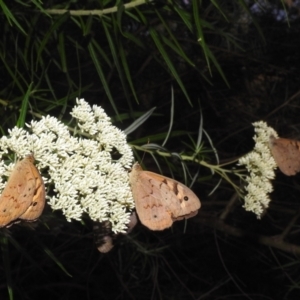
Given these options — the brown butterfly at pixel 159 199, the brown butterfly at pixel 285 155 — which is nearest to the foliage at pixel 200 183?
the brown butterfly at pixel 285 155

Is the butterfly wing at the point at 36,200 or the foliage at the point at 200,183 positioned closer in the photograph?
the butterfly wing at the point at 36,200

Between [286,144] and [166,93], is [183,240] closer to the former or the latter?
[166,93]

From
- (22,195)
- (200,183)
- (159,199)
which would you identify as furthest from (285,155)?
(200,183)

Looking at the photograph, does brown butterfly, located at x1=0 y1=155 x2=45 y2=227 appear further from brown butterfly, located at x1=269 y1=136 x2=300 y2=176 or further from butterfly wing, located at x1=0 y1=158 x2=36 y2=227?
brown butterfly, located at x1=269 y1=136 x2=300 y2=176

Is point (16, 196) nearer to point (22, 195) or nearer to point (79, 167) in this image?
point (22, 195)

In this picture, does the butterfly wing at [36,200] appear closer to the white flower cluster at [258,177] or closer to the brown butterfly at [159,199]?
the brown butterfly at [159,199]

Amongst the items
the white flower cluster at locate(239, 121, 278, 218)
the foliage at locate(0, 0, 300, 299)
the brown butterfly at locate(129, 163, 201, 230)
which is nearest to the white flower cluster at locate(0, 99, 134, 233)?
the brown butterfly at locate(129, 163, 201, 230)

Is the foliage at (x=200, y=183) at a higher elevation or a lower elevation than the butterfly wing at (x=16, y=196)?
lower

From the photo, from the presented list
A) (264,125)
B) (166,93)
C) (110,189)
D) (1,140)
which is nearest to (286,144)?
(264,125)
